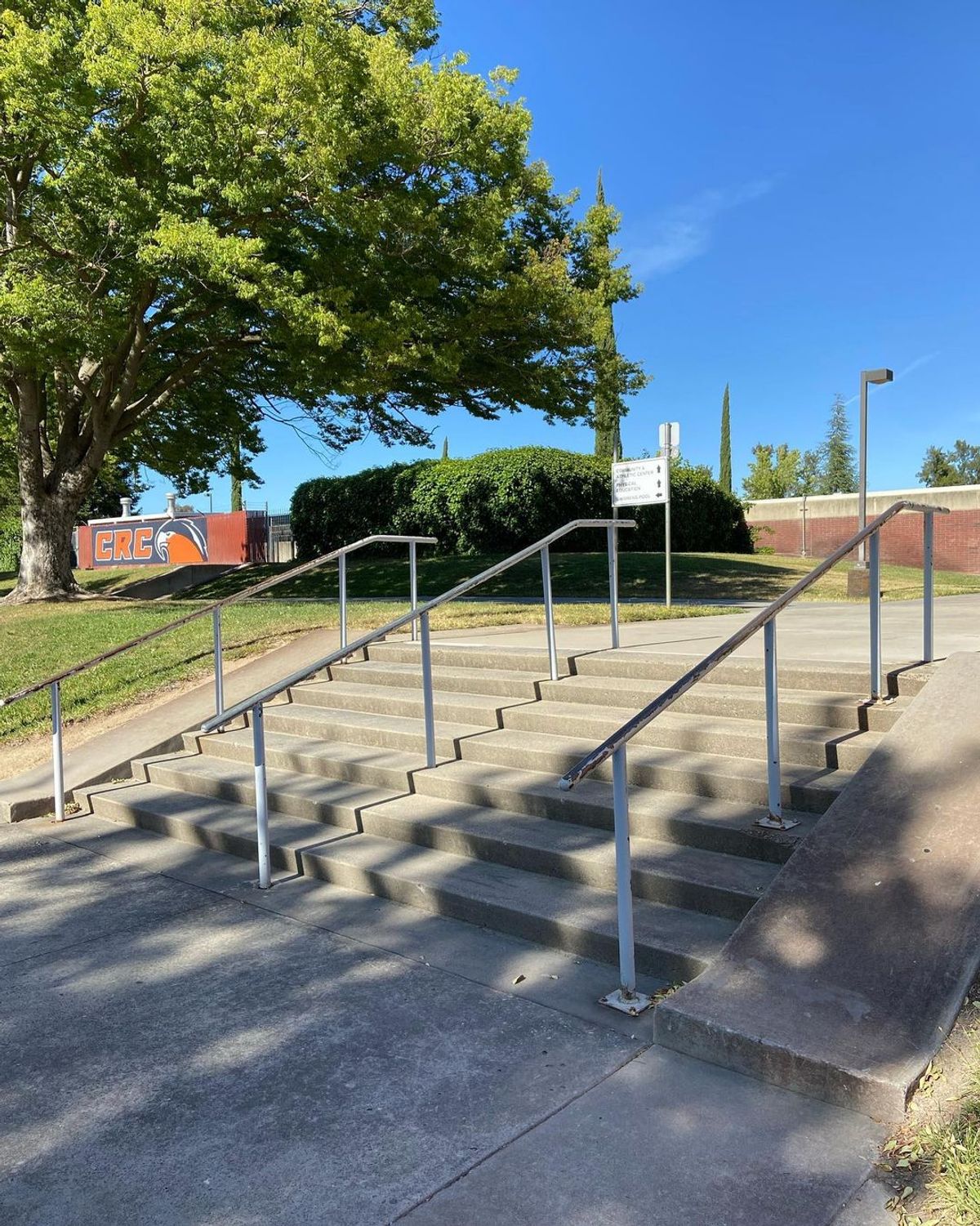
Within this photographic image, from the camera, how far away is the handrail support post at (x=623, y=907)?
127 inches

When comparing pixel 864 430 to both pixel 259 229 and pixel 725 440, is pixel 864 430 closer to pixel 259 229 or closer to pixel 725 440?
pixel 259 229

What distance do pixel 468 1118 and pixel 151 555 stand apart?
31226 millimetres

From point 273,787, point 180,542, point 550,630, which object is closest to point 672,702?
point 550,630

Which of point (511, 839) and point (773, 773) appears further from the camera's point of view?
point (511, 839)

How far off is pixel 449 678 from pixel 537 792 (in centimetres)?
219

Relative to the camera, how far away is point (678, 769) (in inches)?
183

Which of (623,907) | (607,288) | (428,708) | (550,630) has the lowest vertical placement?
(623,907)

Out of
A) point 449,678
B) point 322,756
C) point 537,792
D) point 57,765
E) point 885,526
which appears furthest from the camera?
point 885,526

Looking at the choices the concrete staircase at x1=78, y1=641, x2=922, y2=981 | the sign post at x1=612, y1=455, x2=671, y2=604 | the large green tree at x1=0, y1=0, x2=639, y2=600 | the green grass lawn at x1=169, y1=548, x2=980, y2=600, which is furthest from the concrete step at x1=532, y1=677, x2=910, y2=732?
the green grass lawn at x1=169, y1=548, x2=980, y2=600

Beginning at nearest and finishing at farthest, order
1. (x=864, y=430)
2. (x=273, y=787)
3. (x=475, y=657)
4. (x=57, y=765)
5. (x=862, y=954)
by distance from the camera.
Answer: (x=862, y=954) < (x=273, y=787) < (x=57, y=765) < (x=475, y=657) < (x=864, y=430)

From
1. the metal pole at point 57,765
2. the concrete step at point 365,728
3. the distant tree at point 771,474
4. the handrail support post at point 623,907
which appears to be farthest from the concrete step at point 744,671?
the distant tree at point 771,474

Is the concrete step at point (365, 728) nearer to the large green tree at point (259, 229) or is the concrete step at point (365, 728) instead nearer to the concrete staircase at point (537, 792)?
the concrete staircase at point (537, 792)

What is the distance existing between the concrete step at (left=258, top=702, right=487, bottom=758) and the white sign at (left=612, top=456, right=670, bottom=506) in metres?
4.96

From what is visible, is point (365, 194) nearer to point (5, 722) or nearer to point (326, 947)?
point (5, 722)
